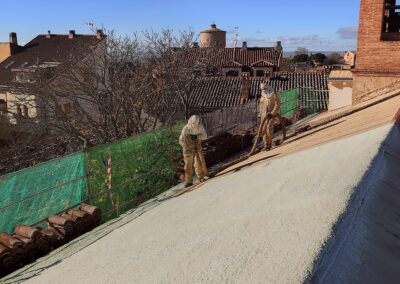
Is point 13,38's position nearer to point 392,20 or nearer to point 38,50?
point 38,50

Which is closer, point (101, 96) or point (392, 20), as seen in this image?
point (392, 20)

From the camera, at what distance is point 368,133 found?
5020 millimetres

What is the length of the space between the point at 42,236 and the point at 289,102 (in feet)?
54.2

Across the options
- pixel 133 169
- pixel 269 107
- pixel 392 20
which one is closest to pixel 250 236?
pixel 269 107

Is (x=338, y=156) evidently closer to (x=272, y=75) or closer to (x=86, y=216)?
(x=86, y=216)

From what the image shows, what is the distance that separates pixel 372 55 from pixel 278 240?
1009 centimetres

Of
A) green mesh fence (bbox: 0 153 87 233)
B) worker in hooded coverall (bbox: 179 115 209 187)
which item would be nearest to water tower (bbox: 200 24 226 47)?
worker in hooded coverall (bbox: 179 115 209 187)

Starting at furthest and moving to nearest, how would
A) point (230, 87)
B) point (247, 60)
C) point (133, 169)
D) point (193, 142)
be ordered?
point (247, 60) < point (230, 87) < point (133, 169) < point (193, 142)

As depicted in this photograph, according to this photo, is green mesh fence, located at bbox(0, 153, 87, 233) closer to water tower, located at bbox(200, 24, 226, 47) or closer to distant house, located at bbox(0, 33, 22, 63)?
distant house, located at bbox(0, 33, 22, 63)

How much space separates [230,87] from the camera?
29406 mm

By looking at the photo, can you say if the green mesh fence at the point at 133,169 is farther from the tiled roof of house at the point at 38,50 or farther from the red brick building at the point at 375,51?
the tiled roof of house at the point at 38,50

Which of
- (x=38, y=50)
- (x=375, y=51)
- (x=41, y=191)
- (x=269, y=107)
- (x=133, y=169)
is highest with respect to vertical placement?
(x=38, y=50)

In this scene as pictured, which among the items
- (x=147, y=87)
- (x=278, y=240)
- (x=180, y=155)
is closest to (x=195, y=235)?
(x=278, y=240)

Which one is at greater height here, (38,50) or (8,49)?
(8,49)
